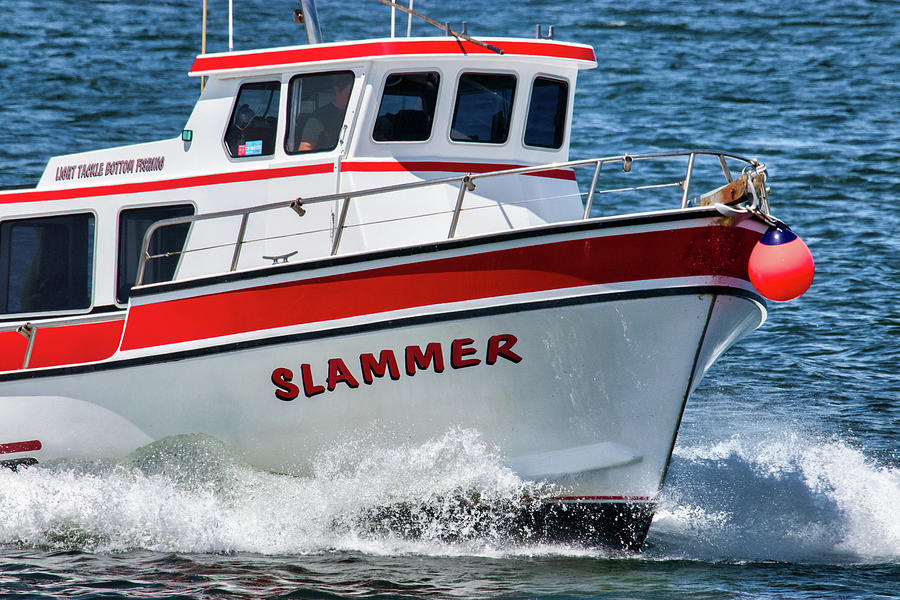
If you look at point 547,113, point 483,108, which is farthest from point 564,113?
point 483,108

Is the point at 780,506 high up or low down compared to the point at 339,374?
down

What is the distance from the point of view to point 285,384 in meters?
7.14

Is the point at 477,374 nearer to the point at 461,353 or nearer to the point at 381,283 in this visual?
the point at 461,353

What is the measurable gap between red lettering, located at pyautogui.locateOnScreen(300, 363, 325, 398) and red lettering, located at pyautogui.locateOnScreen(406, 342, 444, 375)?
0.65m

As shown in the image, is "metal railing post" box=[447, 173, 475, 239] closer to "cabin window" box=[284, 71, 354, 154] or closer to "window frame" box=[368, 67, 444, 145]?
"window frame" box=[368, 67, 444, 145]

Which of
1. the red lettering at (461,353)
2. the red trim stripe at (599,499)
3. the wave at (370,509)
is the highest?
the red lettering at (461,353)

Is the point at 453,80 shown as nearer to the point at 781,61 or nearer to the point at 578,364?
the point at 578,364

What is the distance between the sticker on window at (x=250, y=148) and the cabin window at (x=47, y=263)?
1402 mm

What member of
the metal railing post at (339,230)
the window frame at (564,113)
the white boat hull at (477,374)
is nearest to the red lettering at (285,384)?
the white boat hull at (477,374)

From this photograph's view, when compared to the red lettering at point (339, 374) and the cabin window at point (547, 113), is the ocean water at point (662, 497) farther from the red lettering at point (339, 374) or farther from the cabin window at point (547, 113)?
the cabin window at point (547, 113)

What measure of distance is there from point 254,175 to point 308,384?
1.74 m

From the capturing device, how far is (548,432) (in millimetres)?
7004

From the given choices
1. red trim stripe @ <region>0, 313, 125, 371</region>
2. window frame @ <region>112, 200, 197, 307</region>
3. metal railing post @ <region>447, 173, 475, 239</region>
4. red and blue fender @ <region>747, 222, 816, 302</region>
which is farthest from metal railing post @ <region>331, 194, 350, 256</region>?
red and blue fender @ <region>747, 222, 816, 302</region>

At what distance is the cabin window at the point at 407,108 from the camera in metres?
7.64
